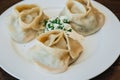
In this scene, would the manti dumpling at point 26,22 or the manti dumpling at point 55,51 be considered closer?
the manti dumpling at point 55,51

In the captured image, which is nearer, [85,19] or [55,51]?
[55,51]

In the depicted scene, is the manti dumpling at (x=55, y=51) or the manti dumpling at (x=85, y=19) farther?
the manti dumpling at (x=85, y=19)

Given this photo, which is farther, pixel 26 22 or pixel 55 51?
pixel 26 22

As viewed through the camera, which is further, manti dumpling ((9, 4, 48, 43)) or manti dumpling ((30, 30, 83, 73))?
manti dumpling ((9, 4, 48, 43))
